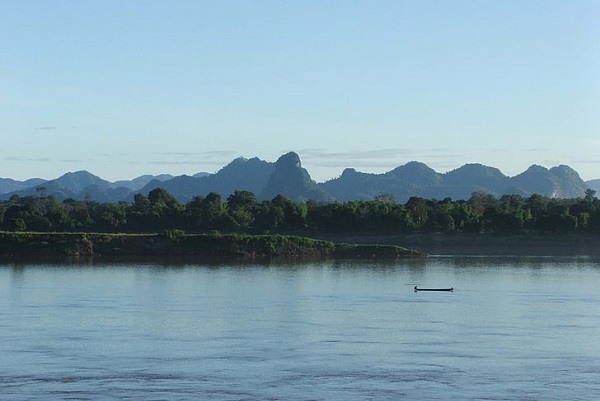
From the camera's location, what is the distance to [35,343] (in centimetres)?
3825

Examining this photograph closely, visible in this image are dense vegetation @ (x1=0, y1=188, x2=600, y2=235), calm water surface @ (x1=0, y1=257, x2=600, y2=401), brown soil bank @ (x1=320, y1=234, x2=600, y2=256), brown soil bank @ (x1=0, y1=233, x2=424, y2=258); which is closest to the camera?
calm water surface @ (x1=0, y1=257, x2=600, y2=401)

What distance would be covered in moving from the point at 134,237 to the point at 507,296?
54.8 m

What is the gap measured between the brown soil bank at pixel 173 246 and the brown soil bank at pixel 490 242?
780 inches

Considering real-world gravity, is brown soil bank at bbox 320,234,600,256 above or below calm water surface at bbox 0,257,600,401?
above

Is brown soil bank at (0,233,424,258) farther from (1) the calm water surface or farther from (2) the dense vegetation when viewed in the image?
(1) the calm water surface

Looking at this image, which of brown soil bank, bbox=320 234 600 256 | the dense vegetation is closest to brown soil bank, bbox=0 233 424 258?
brown soil bank, bbox=320 234 600 256

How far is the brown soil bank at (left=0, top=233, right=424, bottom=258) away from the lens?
103 m

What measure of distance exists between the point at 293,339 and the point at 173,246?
67.9 m

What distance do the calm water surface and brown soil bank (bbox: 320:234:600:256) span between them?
196 feet

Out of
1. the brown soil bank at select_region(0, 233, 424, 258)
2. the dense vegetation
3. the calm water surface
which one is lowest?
the calm water surface

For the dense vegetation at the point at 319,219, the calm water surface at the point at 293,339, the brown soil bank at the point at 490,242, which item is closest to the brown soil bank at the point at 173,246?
the brown soil bank at the point at 490,242

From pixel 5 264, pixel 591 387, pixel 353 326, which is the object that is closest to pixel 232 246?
pixel 5 264

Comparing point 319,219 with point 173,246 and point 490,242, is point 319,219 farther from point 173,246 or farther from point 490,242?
point 173,246

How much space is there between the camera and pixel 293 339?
40.6 m
